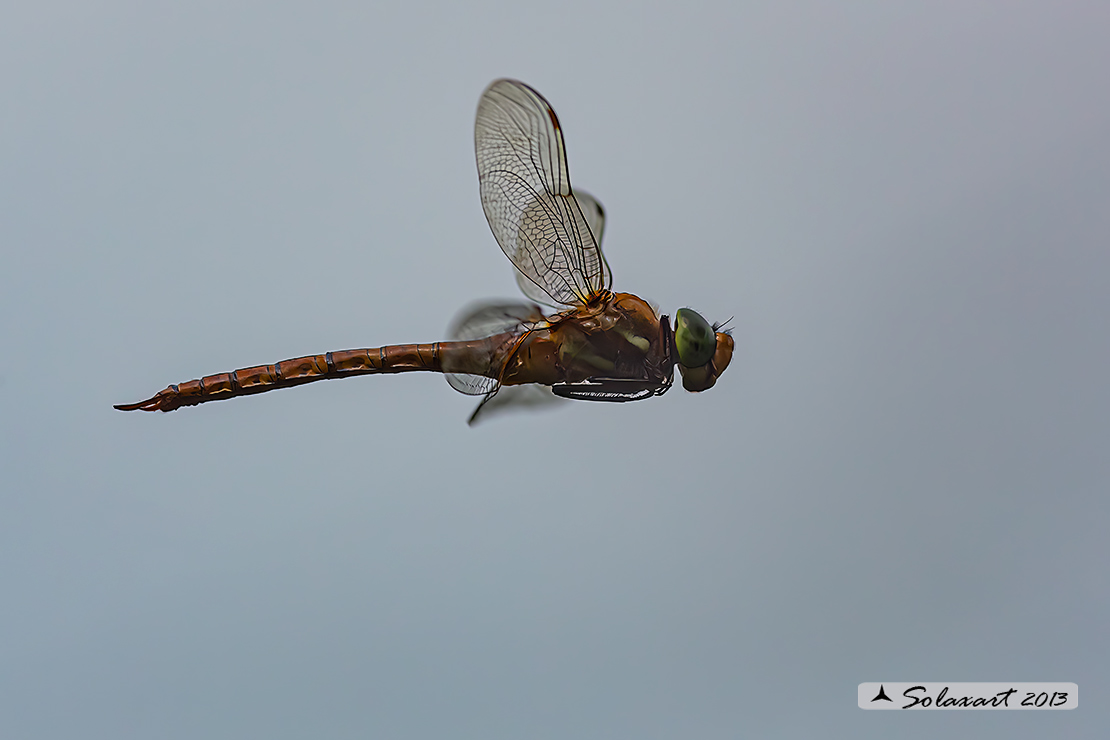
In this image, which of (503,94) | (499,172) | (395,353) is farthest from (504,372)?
(503,94)

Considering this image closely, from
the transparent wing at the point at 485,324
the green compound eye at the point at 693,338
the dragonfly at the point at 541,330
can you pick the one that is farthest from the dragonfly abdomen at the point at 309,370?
the green compound eye at the point at 693,338

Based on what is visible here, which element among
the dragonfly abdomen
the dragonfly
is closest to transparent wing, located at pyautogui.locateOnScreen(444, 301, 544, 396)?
the dragonfly

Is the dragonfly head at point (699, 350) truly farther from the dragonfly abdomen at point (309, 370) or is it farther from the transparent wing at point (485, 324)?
the dragonfly abdomen at point (309, 370)

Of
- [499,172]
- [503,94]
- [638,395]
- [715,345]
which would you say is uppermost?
[503,94]

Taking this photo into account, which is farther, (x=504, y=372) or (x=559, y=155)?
(x=504, y=372)

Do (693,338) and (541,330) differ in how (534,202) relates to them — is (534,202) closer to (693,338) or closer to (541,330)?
(541,330)

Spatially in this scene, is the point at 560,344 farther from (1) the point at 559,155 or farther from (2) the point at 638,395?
(1) the point at 559,155

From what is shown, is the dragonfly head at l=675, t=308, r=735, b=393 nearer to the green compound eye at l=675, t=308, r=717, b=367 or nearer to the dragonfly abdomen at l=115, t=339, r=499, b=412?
the green compound eye at l=675, t=308, r=717, b=367
